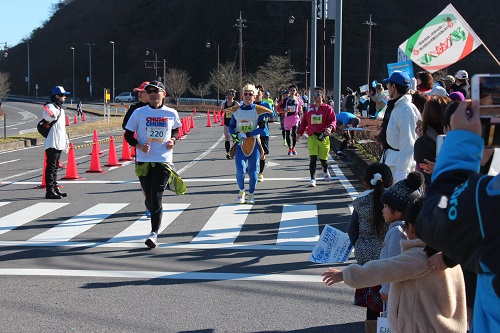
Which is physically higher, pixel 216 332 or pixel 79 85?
pixel 79 85

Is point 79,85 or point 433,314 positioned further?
point 79,85

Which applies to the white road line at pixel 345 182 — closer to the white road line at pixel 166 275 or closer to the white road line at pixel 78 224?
the white road line at pixel 78 224

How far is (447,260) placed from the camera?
269 cm

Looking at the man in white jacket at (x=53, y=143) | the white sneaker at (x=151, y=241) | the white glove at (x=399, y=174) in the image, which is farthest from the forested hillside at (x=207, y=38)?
the white glove at (x=399, y=174)

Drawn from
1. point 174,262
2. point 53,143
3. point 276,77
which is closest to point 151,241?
point 174,262

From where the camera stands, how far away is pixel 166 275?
688cm

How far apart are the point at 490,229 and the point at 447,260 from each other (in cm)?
73

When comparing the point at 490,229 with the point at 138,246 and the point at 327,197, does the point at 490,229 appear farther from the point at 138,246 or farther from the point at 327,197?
the point at 327,197

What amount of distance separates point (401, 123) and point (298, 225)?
9.21 ft

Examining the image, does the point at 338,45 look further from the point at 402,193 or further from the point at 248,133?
the point at 402,193

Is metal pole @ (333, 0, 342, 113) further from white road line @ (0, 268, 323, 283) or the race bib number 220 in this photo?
white road line @ (0, 268, 323, 283)

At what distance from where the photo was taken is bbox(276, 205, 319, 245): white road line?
8.66 m

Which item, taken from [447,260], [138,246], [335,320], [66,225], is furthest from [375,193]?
[66,225]

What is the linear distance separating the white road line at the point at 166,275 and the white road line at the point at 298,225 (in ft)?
5.45
